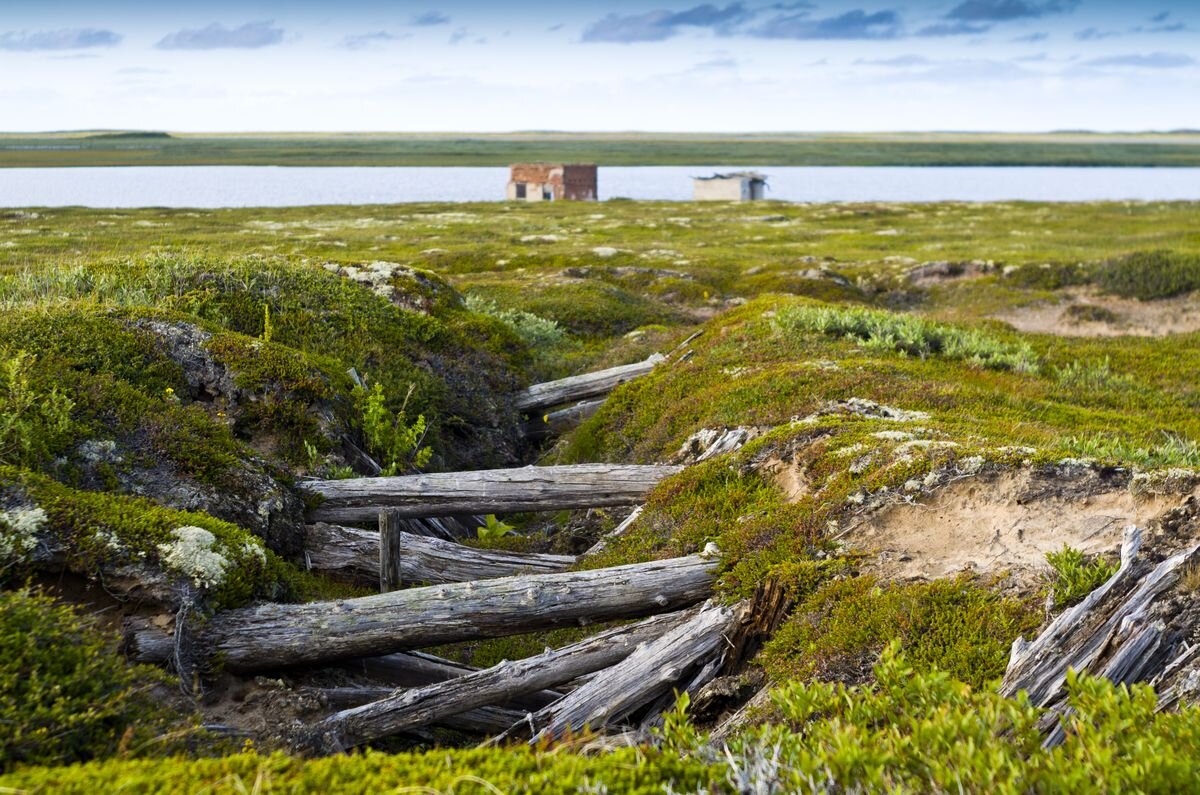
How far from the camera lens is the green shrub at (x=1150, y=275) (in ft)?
119

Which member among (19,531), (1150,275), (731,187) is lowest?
(1150,275)

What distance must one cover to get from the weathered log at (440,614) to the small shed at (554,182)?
108049mm

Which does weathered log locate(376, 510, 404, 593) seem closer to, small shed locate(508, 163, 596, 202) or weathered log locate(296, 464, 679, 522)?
weathered log locate(296, 464, 679, 522)

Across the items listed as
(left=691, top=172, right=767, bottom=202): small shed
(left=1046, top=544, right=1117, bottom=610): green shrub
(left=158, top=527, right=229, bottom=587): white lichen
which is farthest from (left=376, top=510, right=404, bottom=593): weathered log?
(left=691, top=172, right=767, bottom=202): small shed

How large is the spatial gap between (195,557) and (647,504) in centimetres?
548

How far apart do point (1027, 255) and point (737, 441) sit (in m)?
46.0

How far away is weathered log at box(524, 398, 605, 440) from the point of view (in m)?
Result: 17.0

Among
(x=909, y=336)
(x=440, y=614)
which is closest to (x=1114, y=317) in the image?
(x=909, y=336)

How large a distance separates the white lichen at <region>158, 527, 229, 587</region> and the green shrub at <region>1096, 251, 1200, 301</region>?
39.0 metres

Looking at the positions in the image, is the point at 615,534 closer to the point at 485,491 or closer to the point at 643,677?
the point at 485,491

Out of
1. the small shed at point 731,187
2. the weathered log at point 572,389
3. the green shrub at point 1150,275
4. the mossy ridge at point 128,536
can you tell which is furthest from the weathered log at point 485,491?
the small shed at point 731,187

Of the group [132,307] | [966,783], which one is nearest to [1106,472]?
[966,783]

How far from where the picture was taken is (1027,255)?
165 ft

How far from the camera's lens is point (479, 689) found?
741cm
